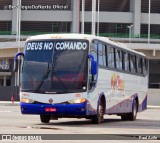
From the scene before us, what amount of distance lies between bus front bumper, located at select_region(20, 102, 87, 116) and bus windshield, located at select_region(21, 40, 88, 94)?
53cm

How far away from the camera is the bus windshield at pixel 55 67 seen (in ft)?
68.8

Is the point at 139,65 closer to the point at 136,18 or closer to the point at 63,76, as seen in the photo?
the point at 63,76

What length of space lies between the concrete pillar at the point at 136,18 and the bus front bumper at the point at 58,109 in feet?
198

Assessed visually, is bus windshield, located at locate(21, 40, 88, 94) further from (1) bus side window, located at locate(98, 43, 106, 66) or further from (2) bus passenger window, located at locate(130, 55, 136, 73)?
(2) bus passenger window, located at locate(130, 55, 136, 73)

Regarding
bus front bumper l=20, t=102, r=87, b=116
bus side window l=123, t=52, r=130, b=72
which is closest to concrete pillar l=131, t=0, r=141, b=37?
bus side window l=123, t=52, r=130, b=72

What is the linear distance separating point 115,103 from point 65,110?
4841 mm

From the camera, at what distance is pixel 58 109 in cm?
2089

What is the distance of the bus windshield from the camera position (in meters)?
21.0

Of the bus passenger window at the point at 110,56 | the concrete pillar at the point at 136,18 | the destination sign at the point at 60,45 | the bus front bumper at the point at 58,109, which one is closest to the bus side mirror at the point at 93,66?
the destination sign at the point at 60,45

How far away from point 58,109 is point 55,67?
1536 mm

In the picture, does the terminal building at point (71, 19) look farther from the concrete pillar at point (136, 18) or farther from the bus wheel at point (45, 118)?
the bus wheel at point (45, 118)

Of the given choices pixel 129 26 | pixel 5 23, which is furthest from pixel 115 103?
pixel 5 23

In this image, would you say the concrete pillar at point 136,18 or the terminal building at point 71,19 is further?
the concrete pillar at point 136,18

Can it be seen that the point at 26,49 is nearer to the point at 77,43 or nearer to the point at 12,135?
the point at 77,43
